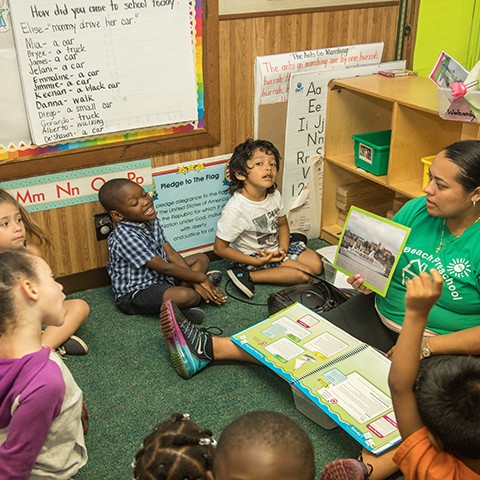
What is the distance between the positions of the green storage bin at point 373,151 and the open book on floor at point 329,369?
93cm

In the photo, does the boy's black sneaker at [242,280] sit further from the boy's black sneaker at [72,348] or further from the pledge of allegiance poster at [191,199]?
the boy's black sneaker at [72,348]

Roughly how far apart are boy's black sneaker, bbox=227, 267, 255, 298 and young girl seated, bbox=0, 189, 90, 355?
0.69 m

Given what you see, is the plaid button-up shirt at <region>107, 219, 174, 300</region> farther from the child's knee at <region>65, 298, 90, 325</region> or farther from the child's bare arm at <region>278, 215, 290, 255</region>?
the child's bare arm at <region>278, 215, 290, 255</region>

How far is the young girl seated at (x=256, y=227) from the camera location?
9.41ft

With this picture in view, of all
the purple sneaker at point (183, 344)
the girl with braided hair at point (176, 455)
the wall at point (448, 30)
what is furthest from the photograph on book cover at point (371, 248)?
the wall at point (448, 30)

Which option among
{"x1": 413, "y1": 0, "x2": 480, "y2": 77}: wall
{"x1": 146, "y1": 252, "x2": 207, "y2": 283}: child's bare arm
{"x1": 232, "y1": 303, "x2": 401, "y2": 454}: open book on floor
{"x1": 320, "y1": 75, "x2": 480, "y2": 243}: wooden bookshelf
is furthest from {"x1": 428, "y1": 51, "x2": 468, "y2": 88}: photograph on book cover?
{"x1": 146, "y1": 252, "x2": 207, "y2": 283}: child's bare arm

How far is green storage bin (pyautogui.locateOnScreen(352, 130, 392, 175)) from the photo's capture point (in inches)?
118

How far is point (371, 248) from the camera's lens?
2.23 meters

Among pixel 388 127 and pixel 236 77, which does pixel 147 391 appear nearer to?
pixel 236 77

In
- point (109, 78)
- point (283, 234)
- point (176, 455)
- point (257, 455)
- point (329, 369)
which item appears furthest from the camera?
point (283, 234)

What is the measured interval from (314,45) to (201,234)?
1.08 m

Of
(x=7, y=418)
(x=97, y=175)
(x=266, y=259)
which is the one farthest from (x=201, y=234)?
(x=7, y=418)

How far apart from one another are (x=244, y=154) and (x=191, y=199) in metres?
0.35

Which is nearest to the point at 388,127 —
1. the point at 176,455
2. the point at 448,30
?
the point at 448,30
